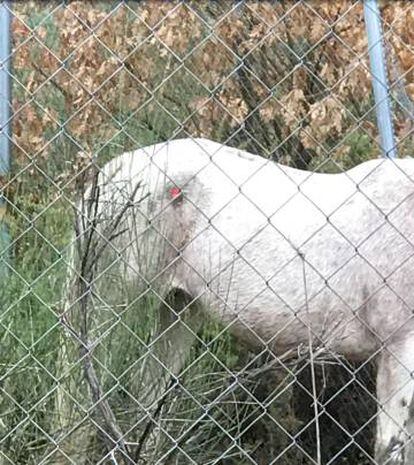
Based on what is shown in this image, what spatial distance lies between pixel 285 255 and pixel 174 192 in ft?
1.47

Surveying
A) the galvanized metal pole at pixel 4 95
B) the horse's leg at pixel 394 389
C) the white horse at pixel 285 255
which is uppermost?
the galvanized metal pole at pixel 4 95

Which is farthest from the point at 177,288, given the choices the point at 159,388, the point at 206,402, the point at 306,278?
the point at 159,388

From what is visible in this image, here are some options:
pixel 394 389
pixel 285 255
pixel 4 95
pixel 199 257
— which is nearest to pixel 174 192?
pixel 199 257

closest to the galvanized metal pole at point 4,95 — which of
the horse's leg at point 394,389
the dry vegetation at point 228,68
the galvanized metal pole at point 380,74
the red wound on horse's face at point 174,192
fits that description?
the dry vegetation at point 228,68

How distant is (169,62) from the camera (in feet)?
15.2

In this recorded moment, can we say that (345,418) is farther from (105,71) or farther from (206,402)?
(105,71)

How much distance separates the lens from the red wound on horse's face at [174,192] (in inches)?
158

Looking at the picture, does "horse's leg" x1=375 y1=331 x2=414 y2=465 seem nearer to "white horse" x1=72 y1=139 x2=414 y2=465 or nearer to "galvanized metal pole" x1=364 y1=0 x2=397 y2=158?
"white horse" x1=72 y1=139 x2=414 y2=465

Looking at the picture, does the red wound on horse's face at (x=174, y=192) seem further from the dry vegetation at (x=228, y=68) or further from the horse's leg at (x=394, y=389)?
the horse's leg at (x=394, y=389)

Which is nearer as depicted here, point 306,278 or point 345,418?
point 306,278

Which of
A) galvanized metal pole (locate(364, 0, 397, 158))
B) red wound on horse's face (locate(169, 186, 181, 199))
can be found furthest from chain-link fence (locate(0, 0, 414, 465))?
galvanized metal pole (locate(364, 0, 397, 158))

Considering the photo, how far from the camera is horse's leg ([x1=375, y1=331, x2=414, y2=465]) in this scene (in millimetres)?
3666

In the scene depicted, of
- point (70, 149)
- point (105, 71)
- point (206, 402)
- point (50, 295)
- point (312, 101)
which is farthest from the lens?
point (312, 101)

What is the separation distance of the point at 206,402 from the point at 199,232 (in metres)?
0.78
